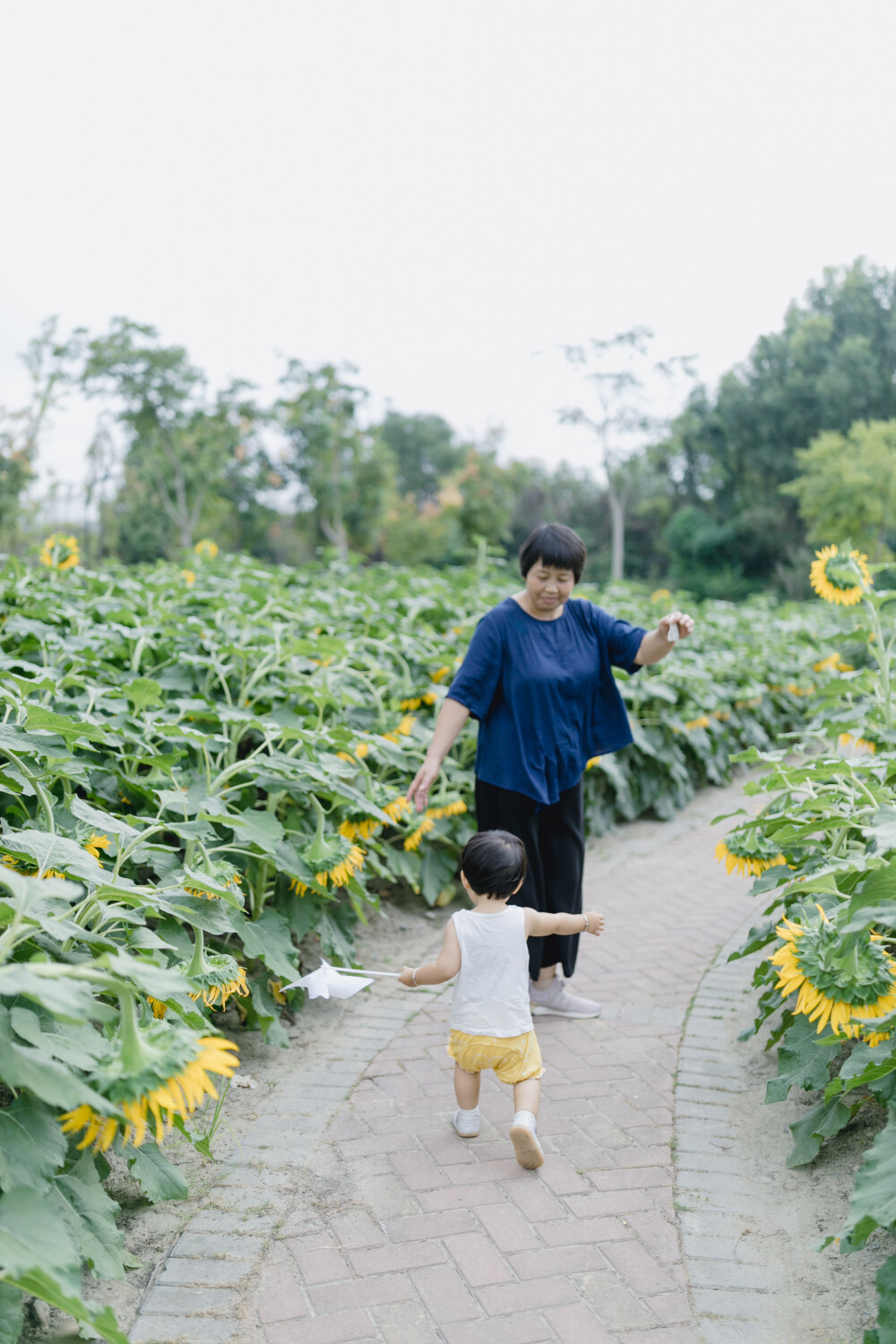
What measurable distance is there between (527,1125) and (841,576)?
6.95 feet

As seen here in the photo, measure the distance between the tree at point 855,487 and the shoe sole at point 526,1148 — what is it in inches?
1187

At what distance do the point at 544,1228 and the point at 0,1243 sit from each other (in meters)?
1.36

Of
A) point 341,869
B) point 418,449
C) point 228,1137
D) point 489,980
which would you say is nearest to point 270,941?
point 341,869

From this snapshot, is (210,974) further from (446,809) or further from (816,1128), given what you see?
(446,809)

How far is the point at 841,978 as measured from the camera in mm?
2096

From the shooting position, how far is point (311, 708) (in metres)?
4.01

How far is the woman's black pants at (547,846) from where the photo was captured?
3.56m

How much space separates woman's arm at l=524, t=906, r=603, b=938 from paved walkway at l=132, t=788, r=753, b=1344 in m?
0.54

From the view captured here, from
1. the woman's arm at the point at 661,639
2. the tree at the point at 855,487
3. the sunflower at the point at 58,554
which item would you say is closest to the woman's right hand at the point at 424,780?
the woman's arm at the point at 661,639

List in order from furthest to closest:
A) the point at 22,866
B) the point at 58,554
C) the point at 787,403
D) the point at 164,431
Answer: the point at 787,403 → the point at 164,431 → the point at 58,554 → the point at 22,866

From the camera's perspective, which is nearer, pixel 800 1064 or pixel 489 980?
pixel 800 1064

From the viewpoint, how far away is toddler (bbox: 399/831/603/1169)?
108 inches

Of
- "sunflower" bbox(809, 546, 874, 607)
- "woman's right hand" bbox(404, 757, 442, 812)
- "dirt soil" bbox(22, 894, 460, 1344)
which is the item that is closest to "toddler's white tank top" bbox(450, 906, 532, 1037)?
"dirt soil" bbox(22, 894, 460, 1344)

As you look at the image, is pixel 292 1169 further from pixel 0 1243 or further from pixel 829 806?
pixel 829 806
